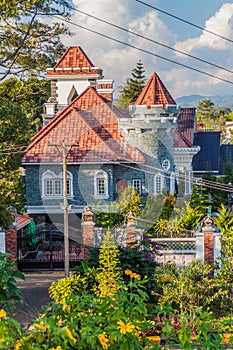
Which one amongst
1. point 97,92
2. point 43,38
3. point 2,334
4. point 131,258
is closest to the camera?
point 2,334

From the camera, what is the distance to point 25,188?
734 inches

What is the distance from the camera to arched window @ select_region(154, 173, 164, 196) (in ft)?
60.8

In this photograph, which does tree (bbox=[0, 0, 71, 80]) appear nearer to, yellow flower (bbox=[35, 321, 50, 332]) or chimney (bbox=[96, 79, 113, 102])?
chimney (bbox=[96, 79, 113, 102])

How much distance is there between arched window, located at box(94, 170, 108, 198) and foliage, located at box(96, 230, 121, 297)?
7.35m

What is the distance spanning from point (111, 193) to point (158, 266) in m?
6.89

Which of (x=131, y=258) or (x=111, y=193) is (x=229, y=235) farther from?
(x=111, y=193)

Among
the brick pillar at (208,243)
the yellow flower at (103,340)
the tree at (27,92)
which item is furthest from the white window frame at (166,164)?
the yellow flower at (103,340)

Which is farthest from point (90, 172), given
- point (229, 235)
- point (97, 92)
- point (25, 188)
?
point (229, 235)

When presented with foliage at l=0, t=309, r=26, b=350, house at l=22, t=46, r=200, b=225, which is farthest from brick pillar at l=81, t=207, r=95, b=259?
foliage at l=0, t=309, r=26, b=350

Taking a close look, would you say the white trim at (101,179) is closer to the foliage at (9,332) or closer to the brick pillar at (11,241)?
the brick pillar at (11,241)

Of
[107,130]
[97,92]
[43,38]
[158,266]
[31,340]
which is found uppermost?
[43,38]

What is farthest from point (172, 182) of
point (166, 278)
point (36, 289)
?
point (166, 278)

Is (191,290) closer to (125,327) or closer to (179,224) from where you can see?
(179,224)

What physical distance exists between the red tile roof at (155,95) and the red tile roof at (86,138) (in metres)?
2.08
